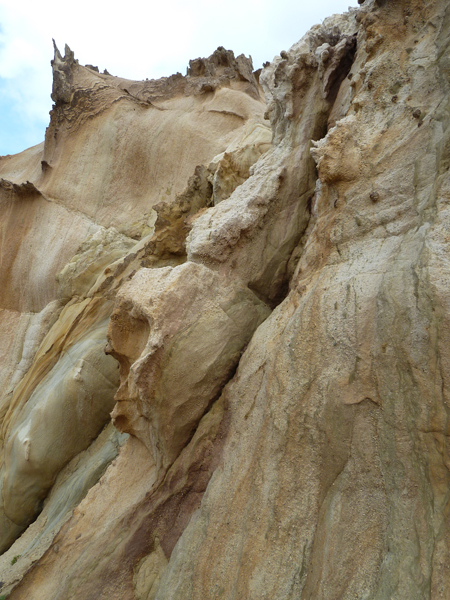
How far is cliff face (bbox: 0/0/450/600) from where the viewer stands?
2.74 metres

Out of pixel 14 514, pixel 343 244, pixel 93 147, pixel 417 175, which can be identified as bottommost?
pixel 14 514

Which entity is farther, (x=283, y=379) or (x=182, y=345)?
(x=182, y=345)

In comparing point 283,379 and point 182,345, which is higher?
point 182,345

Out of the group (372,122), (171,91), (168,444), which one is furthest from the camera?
(171,91)

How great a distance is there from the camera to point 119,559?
388 centimetres

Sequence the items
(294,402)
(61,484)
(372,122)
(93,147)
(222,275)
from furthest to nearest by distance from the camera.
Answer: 1. (93,147)
2. (61,484)
3. (222,275)
4. (372,122)
5. (294,402)

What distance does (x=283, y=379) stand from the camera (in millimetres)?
3395

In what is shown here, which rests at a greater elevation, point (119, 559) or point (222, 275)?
point (222, 275)

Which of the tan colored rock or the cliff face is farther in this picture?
the tan colored rock

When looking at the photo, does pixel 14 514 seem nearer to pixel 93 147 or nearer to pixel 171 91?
pixel 93 147

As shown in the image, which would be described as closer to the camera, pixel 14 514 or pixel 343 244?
pixel 343 244

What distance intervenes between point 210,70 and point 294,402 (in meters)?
10.8

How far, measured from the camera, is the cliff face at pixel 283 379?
108 inches

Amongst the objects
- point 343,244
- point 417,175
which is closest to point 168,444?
point 343,244
